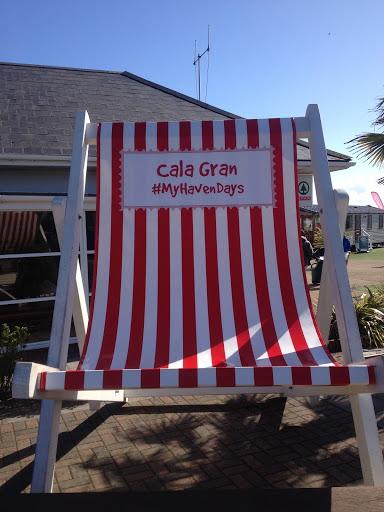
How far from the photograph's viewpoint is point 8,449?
3.43 m

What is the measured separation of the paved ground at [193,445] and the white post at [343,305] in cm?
79

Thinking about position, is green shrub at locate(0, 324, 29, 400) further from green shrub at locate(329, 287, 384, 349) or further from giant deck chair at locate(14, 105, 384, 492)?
green shrub at locate(329, 287, 384, 349)

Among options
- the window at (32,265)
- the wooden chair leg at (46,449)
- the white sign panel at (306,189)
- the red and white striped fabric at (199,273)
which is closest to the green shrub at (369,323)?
the white sign panel at (306,189)

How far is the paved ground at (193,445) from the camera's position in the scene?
2.92 meters

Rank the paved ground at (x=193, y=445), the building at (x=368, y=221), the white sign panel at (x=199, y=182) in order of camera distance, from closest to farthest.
A: the paved ground at (x=193, y=445) → the white sign panel at (x=199, y=182) → the building at (x=368, y=221)

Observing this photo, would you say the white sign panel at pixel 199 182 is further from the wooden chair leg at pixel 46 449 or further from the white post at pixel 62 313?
the wooden chair leg at pixel 46 449

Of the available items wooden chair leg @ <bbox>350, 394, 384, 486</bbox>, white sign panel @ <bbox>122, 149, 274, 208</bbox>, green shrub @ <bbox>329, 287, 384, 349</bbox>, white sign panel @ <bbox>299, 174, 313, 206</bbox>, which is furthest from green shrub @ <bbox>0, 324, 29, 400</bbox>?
white sign panel @ <bbox>299, 174, 313, 206</bbox>

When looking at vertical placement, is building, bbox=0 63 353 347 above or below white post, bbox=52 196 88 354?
Answer: above

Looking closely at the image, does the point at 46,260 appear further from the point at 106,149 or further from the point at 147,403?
the point at 106,149

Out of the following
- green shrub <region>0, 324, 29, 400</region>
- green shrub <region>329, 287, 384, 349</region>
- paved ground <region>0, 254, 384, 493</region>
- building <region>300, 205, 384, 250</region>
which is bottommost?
paved ground <region>0, 254, 384, 493</region>

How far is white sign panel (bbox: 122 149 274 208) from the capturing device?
121 inches

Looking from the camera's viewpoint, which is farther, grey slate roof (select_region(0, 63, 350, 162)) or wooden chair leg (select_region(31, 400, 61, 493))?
grey slate roof (select_region(0, 63, 350, 162))

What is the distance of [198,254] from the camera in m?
3.04

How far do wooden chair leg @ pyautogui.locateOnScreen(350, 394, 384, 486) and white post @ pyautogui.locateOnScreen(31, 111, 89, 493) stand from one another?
1.45m
